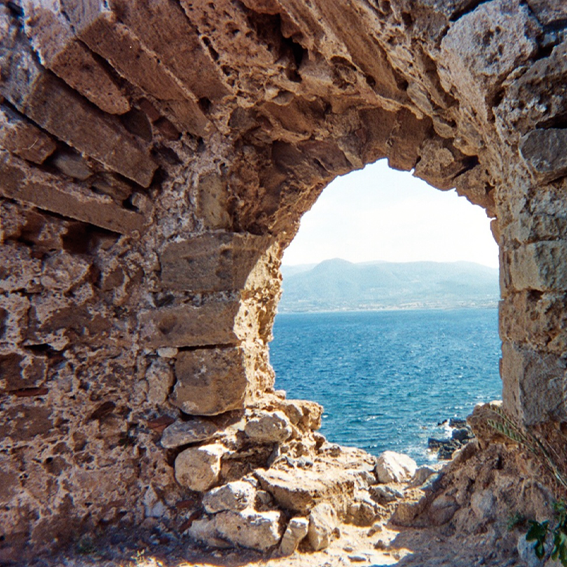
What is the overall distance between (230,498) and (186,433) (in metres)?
0.59

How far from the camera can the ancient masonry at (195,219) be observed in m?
2.65

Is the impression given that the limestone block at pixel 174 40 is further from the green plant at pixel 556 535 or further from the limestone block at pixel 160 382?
the green plant at pixel 556 535

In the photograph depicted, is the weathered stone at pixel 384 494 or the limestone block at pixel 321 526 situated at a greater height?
the limestone block at pixel 321 526

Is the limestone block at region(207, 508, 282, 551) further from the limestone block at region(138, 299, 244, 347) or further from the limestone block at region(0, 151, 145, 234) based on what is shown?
the limestone block at region(0, 151, 145, 234)

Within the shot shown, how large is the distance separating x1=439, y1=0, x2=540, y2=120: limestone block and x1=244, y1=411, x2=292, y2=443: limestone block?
8.86 feet

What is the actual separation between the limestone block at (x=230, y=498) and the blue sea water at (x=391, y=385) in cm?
1000

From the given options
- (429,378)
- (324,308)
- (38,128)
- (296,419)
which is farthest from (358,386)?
(324,308)

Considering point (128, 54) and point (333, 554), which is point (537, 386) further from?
point (128, 54)

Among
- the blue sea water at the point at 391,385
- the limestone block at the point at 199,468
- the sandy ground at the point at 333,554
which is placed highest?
the limestone block at the point at 199,468

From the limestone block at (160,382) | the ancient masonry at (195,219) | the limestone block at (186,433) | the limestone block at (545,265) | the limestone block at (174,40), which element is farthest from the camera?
the limestone block at (160,382)

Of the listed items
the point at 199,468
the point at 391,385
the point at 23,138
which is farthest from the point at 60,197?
the point at 391,385

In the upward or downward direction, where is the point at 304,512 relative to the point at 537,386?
downward

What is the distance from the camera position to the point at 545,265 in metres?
2.36

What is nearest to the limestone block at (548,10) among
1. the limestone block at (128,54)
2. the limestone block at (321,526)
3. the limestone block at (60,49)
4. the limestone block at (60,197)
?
the limestone block at (128,54)
